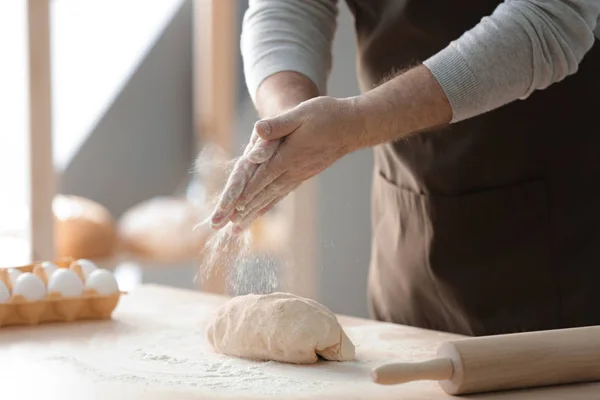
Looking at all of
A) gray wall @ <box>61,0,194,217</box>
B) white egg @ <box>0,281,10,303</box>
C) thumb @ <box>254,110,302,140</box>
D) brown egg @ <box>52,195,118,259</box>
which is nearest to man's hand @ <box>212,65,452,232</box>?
thumb @ <box>254,110,302,140</box>

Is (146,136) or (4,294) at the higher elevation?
(146,136)

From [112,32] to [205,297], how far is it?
5.37 ft

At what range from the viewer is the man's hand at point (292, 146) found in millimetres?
1148

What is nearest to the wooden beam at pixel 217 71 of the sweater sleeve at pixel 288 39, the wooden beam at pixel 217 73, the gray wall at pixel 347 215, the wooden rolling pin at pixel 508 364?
the wooden beam at pixel 217 73

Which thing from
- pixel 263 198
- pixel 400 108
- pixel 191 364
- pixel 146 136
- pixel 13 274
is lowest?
pixel 191 364

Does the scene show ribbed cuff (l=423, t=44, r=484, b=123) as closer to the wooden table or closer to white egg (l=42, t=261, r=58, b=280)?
the wooden table

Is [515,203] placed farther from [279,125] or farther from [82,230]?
[82,230]

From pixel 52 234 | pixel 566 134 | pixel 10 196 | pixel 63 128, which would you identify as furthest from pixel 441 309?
pixel 63 128

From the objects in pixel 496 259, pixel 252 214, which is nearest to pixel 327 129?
pixel 252 214

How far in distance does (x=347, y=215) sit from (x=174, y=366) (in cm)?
152

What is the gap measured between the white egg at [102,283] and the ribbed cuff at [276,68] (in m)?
0.37

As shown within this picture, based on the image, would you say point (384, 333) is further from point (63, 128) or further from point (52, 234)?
point (63, 128)

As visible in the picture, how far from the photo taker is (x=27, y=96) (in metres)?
2.13

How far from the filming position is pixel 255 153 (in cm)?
115
